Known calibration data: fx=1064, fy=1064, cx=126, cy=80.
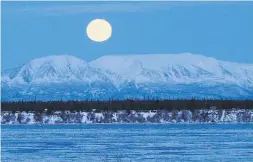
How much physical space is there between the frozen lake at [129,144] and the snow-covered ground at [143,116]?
406cm

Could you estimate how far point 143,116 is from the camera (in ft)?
147

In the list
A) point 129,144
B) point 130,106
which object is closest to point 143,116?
point 130,106

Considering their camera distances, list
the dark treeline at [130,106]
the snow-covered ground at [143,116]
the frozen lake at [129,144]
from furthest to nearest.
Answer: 1. the snow-covered ground at [143,116]
2. the dark treeline at [130,106]
3. the frozen lake at [129,144]

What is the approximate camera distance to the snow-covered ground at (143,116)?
43.8 meters

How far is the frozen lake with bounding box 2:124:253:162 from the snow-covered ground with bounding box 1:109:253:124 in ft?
13.3

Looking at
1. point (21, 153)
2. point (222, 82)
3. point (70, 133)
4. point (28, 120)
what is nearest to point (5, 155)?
point (21, 153)

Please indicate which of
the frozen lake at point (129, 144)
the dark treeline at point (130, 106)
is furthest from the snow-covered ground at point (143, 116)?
the frozen lake at point (129, 144)

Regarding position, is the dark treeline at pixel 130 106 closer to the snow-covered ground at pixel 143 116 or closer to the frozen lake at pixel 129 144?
the snow-covered ground at pixel 143 116

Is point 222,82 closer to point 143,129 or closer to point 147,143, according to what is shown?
point 147,143

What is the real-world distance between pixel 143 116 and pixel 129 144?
52.5 ft

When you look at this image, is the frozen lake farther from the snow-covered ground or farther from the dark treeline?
the snow-covered ground

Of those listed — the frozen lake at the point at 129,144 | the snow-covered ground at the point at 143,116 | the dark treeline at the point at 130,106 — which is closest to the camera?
the frozen lake at the point at 129,144

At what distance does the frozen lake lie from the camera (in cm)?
2533

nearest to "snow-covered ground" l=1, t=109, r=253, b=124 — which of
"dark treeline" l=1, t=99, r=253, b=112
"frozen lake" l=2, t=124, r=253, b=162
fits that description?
"dark treeline" l=1, t=99, r=253, b=112
